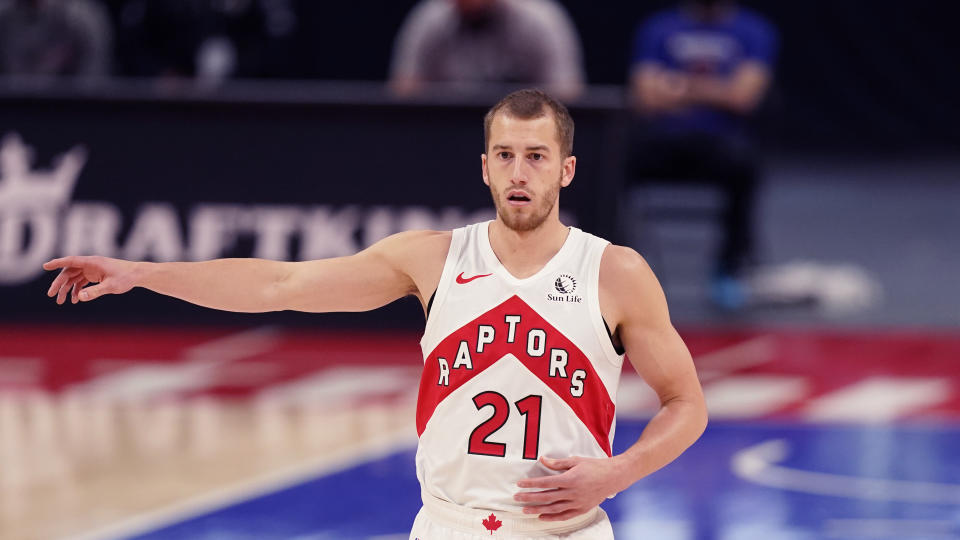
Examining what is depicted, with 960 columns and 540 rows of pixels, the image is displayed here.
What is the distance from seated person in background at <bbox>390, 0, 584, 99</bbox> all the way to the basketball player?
677 cm

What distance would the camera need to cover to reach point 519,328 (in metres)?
3.78

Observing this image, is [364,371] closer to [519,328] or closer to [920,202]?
[519,328]

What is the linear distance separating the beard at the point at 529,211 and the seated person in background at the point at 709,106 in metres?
7.35

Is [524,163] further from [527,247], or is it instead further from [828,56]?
[828,56]

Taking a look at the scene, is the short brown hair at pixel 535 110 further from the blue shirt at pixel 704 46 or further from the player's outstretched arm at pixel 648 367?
the blue shirt at pixel 704 46

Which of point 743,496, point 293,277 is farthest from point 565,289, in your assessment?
point 743,496

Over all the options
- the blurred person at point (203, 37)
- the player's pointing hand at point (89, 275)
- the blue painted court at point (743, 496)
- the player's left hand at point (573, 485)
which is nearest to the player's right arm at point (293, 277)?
the player's pointing hand at point (89, 275)

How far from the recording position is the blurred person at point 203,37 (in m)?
12.2

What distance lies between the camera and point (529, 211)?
12.3ft

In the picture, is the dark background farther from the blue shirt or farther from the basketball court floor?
the basketball court floor

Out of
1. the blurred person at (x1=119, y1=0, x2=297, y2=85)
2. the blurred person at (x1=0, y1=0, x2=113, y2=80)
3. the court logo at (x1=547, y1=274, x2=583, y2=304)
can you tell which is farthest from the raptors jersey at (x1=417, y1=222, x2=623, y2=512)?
the blurred person at (x1=0, y1=0, x2=113, y2=80)

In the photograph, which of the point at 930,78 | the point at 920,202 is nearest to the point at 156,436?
the point at 920,202

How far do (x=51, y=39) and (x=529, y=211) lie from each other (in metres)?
9.07

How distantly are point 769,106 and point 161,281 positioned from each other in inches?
Answer: 345
